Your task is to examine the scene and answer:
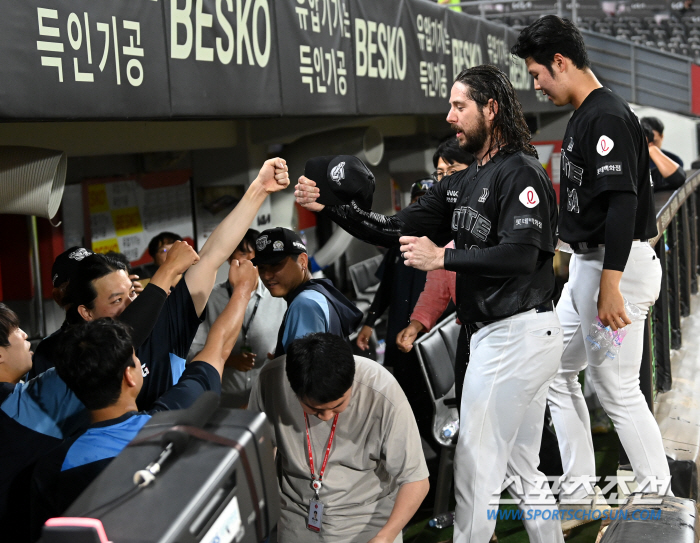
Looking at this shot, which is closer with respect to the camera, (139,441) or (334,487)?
(139,441)

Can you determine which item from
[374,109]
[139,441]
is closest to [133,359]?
[139,441]

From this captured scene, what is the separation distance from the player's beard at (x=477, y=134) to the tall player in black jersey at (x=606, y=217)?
1.30 ft

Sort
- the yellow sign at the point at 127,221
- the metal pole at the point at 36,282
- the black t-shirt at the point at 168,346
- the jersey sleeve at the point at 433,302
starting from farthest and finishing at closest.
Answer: the yellow sign at the point at 127,221
the metal pole at the point at 36,282
the jersey sleeve at the point at 433,302
the black t-shirt at the point at 168,346

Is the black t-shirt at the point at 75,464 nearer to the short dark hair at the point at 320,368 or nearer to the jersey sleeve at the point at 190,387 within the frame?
the jersey sleeve at the point at 190,387

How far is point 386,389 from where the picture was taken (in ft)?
8.66

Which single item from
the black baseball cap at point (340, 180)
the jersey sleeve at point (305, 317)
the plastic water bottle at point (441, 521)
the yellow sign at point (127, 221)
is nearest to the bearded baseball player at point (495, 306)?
the black baseball cap at point (340, 180)

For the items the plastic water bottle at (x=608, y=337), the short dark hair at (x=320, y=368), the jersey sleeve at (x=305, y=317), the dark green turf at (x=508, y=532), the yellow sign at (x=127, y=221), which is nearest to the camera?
the short dark hair at (x=320, y=368)

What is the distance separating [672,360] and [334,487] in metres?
3.64

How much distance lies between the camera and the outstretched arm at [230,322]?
8.64ft

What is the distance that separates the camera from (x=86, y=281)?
9.58 feet

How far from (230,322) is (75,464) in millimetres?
869

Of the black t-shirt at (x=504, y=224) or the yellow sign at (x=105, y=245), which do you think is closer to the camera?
the black t-shirt at (x=504, y=224)

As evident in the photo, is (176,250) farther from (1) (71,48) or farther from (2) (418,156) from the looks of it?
(2) (418,156)

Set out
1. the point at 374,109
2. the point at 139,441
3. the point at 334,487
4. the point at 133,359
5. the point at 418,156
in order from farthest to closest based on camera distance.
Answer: the point at 418,156 → the point at 374,109 → the point at 334,487 → the point at 133,359 → the point at 139,441
